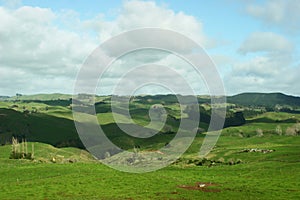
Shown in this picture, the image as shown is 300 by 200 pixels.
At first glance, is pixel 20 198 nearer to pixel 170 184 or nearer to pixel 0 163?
pixel 170 184

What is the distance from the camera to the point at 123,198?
64500mm

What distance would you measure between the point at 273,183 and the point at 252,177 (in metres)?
10.2

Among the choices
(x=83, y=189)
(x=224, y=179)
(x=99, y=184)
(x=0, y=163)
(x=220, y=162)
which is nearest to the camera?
(x=83, y=189)

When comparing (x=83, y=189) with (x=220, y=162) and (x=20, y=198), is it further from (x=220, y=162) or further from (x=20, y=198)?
(x=220, y=162)

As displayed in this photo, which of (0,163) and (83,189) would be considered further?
(0,163)

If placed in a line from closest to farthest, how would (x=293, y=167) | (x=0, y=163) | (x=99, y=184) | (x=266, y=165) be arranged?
1. (x=99, y=184)
2. (x=293, y=167)
3. (x=266, y=165)
4. (x=0, y=163)

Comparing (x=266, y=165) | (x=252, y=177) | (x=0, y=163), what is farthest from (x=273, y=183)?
(x=0, y=163)

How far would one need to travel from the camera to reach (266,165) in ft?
335

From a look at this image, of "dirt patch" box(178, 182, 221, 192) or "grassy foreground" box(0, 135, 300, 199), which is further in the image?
"dirt patch" box(178, 182, 221, 192)

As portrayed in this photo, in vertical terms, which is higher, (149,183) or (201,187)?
(149,183)

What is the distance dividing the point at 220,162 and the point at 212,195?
67262mm

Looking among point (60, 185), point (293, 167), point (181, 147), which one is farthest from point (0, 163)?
point (181, 147)

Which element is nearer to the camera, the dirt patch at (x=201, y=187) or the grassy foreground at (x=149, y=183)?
the grassy foreground at (x=149, y=183)

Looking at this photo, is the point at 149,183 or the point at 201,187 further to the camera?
the point at 149,183
